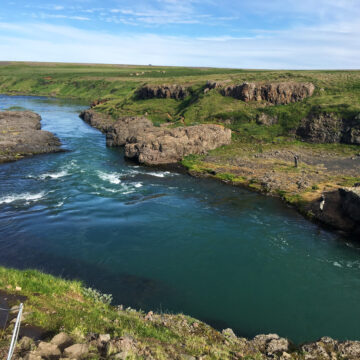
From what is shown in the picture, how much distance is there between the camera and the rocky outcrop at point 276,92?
78.3m

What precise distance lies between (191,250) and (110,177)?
2355cm

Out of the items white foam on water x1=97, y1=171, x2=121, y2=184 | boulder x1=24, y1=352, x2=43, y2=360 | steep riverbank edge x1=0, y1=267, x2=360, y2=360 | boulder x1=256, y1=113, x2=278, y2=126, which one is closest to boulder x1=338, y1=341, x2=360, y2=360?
steep riverbank edge x1=0, y1=267, x2=360, y2=360

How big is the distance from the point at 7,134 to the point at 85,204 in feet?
134

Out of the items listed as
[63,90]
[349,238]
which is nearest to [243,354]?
[349,238]

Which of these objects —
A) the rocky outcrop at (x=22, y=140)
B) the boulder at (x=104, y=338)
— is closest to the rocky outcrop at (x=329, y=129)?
the rocky outcrop at (x=22, y=140)

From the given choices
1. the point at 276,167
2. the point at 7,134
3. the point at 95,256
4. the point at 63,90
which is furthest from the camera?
the point at 63,90

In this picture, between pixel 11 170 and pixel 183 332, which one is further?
pixel 11 170

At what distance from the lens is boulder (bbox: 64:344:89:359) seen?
9.30m

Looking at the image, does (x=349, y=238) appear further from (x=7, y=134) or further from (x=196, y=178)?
(x=7, y=134)

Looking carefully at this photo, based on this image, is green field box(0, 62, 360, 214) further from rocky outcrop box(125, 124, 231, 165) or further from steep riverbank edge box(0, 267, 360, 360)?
steep riverbank edge box(0, 267, 360, 360)

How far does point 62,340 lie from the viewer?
10.1m

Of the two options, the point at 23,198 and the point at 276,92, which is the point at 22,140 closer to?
the point at 23,198

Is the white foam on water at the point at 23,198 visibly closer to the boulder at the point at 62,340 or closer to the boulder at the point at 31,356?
the boulder at the point at 62,340

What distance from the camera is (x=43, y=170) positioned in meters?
47.3
